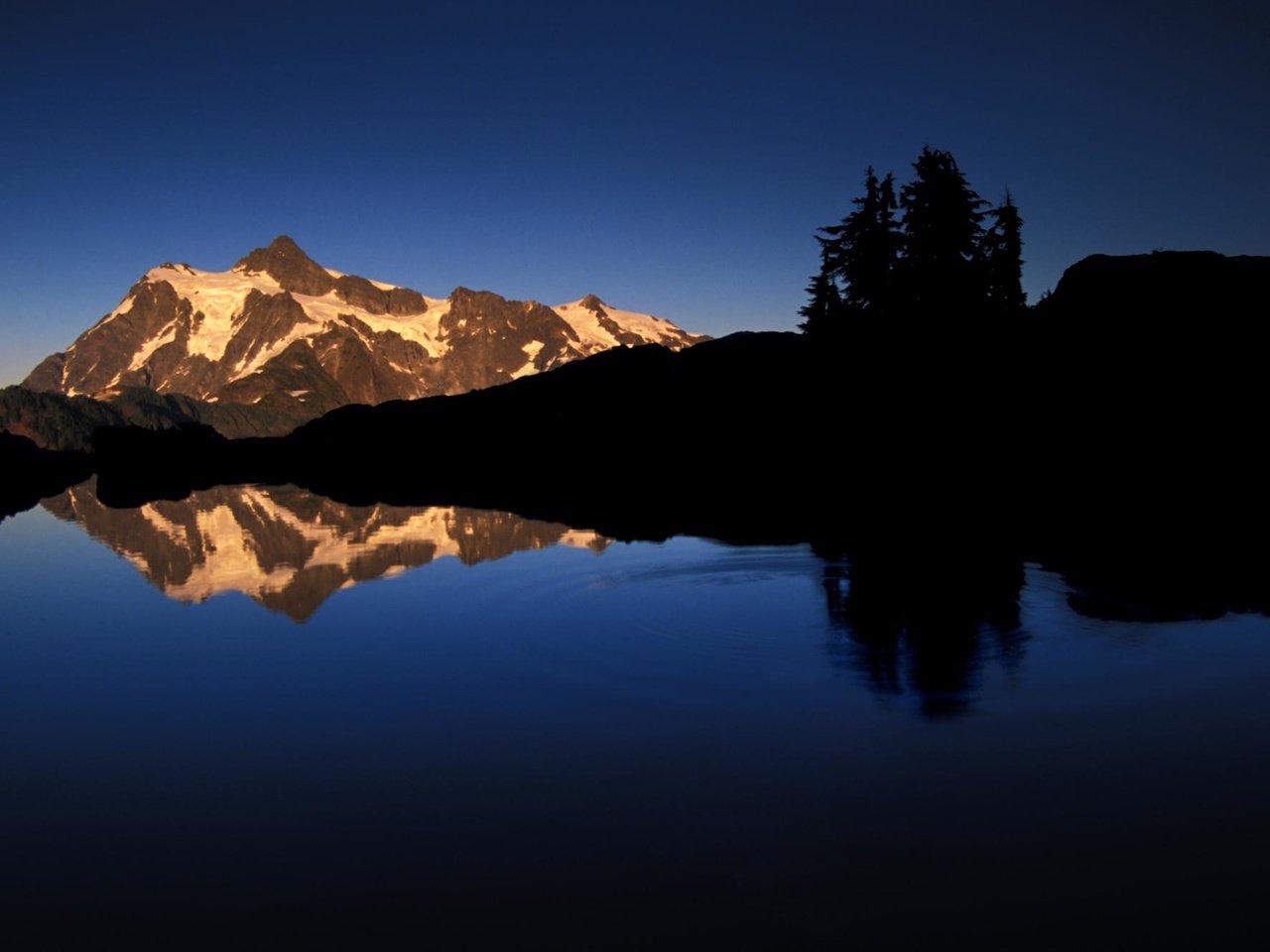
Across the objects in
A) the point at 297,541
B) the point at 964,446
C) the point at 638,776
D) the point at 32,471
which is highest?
the point at 32,471

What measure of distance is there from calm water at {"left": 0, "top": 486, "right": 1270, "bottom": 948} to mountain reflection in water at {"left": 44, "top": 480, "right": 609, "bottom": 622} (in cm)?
413

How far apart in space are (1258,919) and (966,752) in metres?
3.60

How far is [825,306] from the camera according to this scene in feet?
210

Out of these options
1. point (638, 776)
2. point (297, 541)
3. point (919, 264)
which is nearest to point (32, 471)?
point (297, 541)

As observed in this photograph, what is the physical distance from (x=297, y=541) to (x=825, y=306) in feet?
144

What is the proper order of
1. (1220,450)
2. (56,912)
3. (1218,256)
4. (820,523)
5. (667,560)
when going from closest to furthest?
(56,912), (667,560), (820,523), (1220,450), (1218,256)

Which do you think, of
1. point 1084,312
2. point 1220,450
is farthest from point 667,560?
point 1084,312

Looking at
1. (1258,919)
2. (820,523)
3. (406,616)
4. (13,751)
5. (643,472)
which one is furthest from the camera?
(643,472)

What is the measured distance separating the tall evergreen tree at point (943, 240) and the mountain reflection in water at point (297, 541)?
27.4 metres

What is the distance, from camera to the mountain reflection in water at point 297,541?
944 inches

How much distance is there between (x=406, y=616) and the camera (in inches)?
751

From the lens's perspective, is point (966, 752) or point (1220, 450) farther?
point (1220, 450)

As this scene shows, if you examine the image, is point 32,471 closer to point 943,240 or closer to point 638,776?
point 943,240

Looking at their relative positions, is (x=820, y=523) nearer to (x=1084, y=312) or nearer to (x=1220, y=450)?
(x=1220, y=450)
